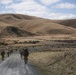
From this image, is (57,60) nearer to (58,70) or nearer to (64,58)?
(64,58)

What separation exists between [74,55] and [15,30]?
163036 mm

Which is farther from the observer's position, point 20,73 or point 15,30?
point 15,30

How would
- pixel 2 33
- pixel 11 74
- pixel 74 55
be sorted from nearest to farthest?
pixel 11 74, pixel 74 55, pixel 2 33

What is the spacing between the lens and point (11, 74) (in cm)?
3048

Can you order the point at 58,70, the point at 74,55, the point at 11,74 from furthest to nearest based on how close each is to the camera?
1. the point at 74,55
2. the point at 58,70
3. the point at 11,74

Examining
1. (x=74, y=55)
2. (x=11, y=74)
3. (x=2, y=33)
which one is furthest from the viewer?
(x=2, y=33)

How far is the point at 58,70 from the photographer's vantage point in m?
33.7

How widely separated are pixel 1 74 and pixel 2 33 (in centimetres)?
16289

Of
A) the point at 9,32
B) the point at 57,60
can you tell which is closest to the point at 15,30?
the point at 9,32

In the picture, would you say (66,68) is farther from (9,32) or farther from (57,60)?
(9,32)

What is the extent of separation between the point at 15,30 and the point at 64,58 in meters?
162

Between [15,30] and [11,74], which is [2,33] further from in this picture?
[11,74]

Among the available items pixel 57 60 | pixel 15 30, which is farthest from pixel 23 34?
pixel 57 60

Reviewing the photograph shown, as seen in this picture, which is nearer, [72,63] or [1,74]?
[1,74]
